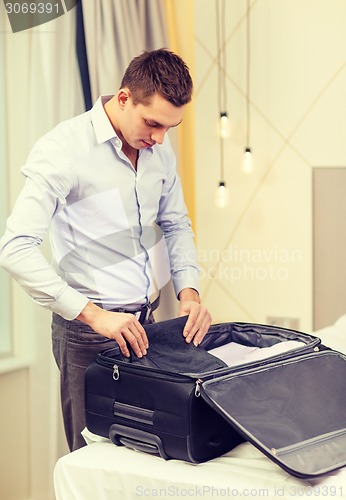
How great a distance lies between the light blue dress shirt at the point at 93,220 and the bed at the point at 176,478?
0.36 m

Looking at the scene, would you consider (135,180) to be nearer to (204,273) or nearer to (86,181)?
(86,181)

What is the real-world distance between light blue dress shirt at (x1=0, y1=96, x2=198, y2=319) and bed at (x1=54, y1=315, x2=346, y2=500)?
0.36 m

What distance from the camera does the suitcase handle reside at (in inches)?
54.7

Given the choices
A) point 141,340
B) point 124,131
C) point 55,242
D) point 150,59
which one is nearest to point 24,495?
point 55,242

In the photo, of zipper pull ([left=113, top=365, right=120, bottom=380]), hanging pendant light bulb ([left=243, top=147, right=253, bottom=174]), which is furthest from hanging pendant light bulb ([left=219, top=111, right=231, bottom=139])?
zipper pull ([left=113, top=365, right=120, bottom=380])

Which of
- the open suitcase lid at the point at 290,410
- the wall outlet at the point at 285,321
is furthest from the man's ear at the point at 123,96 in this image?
the wall outlet at the point at 285,321

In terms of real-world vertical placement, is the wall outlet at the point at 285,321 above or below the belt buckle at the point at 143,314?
below

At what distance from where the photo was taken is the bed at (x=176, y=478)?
4.17 ft

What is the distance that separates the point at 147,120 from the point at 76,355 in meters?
0.64

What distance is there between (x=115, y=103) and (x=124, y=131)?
0.08 metres

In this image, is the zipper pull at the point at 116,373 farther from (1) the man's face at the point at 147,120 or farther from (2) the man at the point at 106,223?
(1) the man's face at the point at 147,120

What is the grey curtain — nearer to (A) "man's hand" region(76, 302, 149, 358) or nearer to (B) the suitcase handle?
(A) "man's hand" region(76, 302, 149, 358)

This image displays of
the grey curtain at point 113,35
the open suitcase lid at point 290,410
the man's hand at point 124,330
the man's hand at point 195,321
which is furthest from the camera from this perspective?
the grey curtain at point 113,35

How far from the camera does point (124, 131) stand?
1800 millimetres
